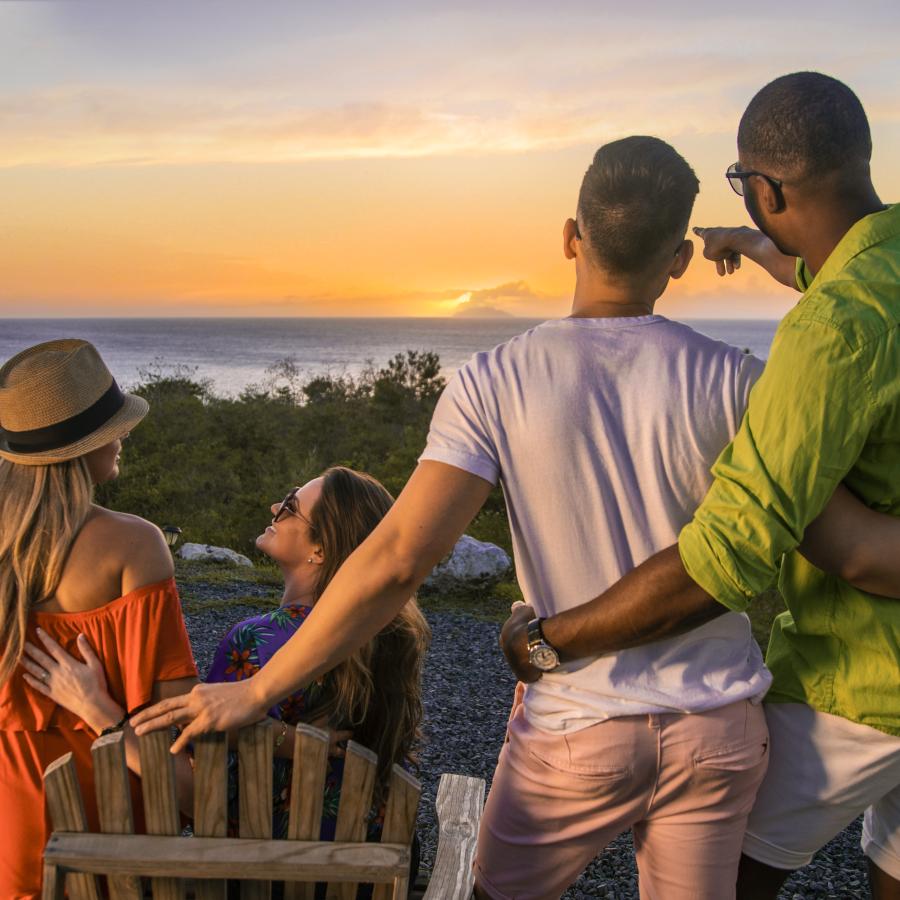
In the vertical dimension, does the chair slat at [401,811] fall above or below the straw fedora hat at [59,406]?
below

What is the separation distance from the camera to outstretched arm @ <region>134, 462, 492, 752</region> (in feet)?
6.39

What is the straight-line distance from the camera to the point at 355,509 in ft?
9.62

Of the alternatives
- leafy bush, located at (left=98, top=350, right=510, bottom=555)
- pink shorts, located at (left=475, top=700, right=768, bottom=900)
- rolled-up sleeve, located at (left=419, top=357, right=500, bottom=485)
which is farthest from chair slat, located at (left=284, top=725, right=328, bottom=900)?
leafy bush, located at (left=98, top=350, right=510, bottom=555)

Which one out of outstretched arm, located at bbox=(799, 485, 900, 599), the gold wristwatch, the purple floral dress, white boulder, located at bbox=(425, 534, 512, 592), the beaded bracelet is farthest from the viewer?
white boulder, located at bbox=(425, 534, 512, 592)

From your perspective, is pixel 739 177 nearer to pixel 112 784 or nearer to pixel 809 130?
pixel 809 130

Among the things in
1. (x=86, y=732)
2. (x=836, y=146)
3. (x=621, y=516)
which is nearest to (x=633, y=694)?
(x=621, y=516)

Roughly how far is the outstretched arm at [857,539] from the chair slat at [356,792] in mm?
1011

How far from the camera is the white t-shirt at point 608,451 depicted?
1.91 metres

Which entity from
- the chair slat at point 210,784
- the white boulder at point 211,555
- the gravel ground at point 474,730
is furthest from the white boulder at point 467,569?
the chair slat at point 210,784

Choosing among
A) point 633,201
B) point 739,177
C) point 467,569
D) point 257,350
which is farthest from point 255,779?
point 257,350

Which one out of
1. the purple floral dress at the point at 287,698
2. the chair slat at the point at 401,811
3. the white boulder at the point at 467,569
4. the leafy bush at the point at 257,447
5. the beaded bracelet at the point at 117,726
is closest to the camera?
the chair slat at the point at 401,811

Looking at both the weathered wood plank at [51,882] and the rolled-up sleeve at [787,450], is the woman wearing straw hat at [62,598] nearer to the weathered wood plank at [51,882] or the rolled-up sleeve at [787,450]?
the weathered wood plank at [51,882]

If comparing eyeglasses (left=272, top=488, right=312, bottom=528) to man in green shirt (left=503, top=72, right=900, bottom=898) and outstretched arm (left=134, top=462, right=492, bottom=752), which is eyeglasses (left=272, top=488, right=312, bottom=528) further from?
man in green shirt (left=503, top=72, right=900, bottom=898)

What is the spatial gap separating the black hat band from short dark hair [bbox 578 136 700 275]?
1322 millimetres
